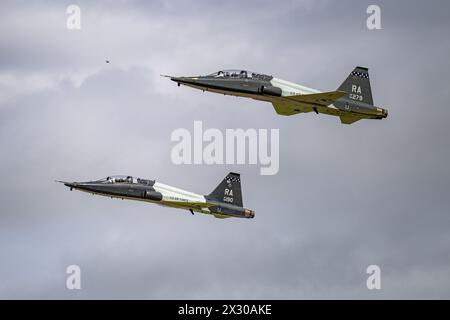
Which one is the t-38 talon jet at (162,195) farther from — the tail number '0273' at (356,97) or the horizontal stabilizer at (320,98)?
the tail number '0273' at (356,97)

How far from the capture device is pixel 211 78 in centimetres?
14888

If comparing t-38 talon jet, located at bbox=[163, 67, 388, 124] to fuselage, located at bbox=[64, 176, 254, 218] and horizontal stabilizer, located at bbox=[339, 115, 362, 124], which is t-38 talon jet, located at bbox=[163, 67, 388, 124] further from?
fuselage, located at bbox=[64, 176, 254, 218]

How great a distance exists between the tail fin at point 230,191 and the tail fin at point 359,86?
2017 centimetres

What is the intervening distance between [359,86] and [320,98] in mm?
5670

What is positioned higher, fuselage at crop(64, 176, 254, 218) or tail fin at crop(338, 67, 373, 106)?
tail fin at crop(338, 67, 373, 106)

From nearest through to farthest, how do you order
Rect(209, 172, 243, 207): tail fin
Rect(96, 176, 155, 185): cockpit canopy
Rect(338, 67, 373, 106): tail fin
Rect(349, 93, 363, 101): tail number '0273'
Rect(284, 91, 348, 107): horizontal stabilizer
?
Rect(284, 91, 348, 107): horizontal stabilizer, Rect(349, 93, 363, 101): tail number '0273', Rect(338, 67, 373, 106): tail fin, Rect(96, 176, 155, 185): cockpit canopy, Rect(209, 172, 243, 207): tail fin

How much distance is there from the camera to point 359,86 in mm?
152375

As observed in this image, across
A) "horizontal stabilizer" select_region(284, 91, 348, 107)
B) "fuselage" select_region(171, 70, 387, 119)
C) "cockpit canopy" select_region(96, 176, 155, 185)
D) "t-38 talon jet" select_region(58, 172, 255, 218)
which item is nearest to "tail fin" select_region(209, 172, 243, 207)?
"t-38 talon jet" select_region(58, 172, 255, 218)

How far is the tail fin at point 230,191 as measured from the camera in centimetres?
16425

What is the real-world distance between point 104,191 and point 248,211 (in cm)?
1707

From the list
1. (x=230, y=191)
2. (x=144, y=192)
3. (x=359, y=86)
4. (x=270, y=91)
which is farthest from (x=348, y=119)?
(x=144, y=192)

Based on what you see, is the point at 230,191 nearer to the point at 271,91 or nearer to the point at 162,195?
the point at 162,195

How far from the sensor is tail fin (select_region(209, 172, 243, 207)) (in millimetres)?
164250
